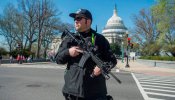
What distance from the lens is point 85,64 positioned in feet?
12.7

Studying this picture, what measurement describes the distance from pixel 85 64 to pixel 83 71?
0.09m

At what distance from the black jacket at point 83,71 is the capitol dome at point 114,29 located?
134m

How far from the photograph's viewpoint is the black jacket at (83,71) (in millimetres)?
3834

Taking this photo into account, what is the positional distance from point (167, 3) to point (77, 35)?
1457 inches

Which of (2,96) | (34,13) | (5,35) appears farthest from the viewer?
(5,35)

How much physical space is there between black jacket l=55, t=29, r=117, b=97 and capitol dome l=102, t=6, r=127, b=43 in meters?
134

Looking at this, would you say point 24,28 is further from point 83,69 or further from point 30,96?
point 83,69

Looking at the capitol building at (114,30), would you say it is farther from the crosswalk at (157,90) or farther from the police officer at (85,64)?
the police officer at (85,64)

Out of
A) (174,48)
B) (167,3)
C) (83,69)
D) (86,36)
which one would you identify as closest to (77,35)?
(86,36)

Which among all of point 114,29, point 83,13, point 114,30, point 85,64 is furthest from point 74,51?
point 114,29

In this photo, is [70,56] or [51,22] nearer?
[70,56]

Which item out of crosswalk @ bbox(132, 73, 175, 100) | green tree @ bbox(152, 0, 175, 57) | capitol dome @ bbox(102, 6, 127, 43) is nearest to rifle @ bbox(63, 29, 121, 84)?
crosswalk @ bbox(132, 73, 175, 100)

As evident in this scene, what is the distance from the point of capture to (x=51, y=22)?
58.0 metres

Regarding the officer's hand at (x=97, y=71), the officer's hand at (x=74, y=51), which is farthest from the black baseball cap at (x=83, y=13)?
the officer's hand at (x=97, y=71)
